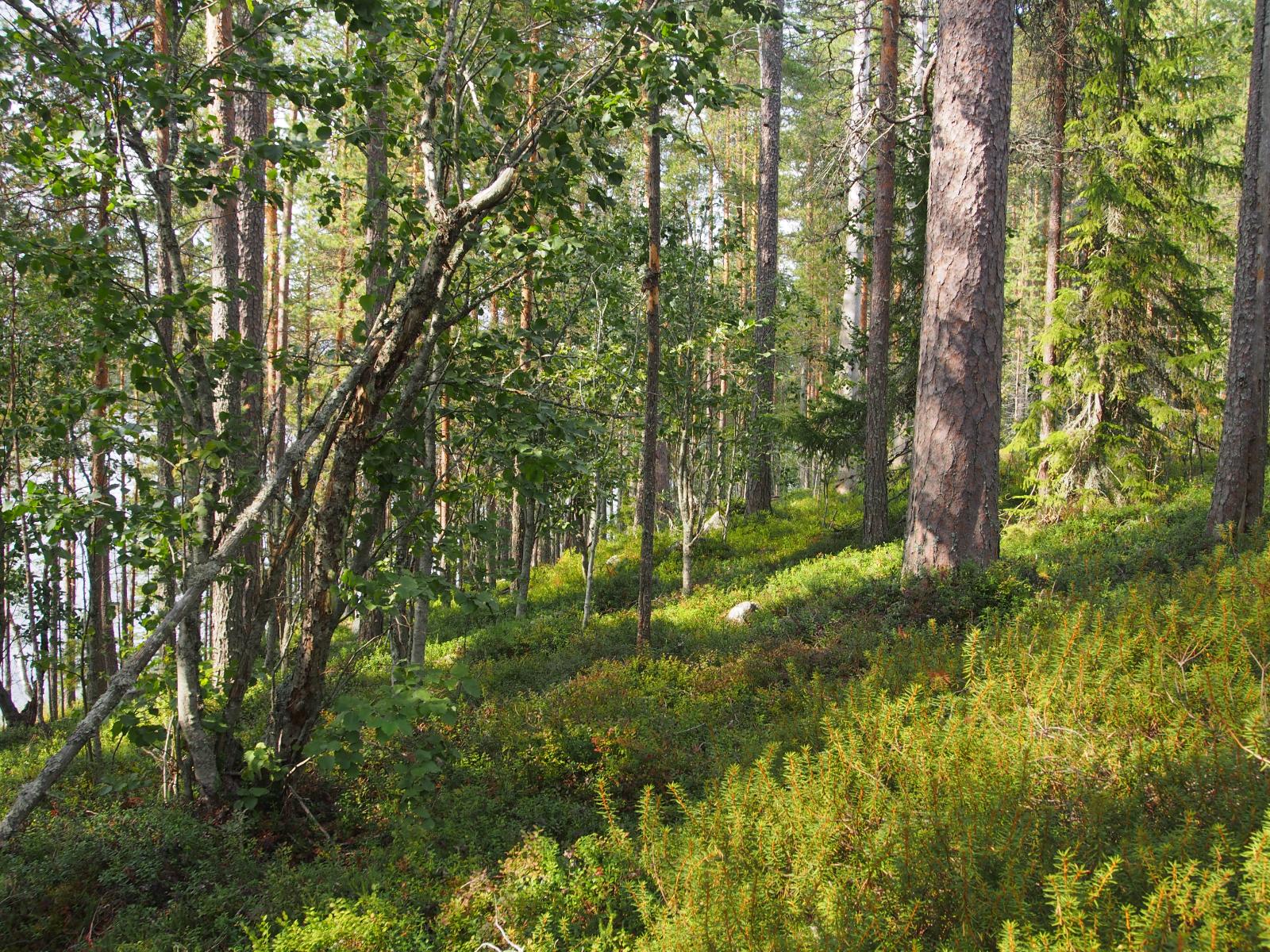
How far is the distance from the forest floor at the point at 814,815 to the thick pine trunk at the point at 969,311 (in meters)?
0.64

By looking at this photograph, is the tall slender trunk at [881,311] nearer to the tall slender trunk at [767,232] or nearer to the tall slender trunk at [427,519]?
the tall slender trunk at [767,232]

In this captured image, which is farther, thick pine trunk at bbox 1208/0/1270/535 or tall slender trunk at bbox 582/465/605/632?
tall slender trunk at bbox 582/465/605/632

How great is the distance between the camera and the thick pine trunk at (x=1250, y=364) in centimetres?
717

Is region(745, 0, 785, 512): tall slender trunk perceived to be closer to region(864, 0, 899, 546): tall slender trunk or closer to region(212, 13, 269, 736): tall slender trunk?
region(864, 0, 899, 546): tall slender trunk

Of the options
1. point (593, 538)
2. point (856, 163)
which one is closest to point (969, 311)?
point (593, 538)

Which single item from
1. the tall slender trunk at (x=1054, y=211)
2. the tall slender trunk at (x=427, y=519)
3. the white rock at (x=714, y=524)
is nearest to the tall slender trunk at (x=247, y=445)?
the tall slender trunk at (x=427, y=519)

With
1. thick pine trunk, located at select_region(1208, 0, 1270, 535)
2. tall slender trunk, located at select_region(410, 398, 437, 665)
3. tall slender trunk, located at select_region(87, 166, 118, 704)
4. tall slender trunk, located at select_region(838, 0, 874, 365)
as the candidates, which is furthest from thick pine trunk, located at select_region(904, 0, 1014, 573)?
tall slender trunk, located at select_region(87, 166, 118, 704)

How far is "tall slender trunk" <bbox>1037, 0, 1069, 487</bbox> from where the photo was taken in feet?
39.1

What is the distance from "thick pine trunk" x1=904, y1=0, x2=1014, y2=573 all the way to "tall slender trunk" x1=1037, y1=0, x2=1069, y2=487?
211 inches

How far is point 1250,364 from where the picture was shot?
718 cm

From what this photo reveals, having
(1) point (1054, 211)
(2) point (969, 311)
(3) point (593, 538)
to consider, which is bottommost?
(3) point (593, 538)

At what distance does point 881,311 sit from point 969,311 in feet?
16.3

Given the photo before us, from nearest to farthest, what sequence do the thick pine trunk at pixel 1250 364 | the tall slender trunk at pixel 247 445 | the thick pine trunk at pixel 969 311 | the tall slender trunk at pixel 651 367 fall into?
the tall slender trunk at pixel 247 445 < the thick pine trunk at pixel 969 311 < the thick pine trunk at pixel 1250 364 < the tall slender trunk at pixel 651 367

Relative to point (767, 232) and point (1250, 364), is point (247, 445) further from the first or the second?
point (767, 232)
